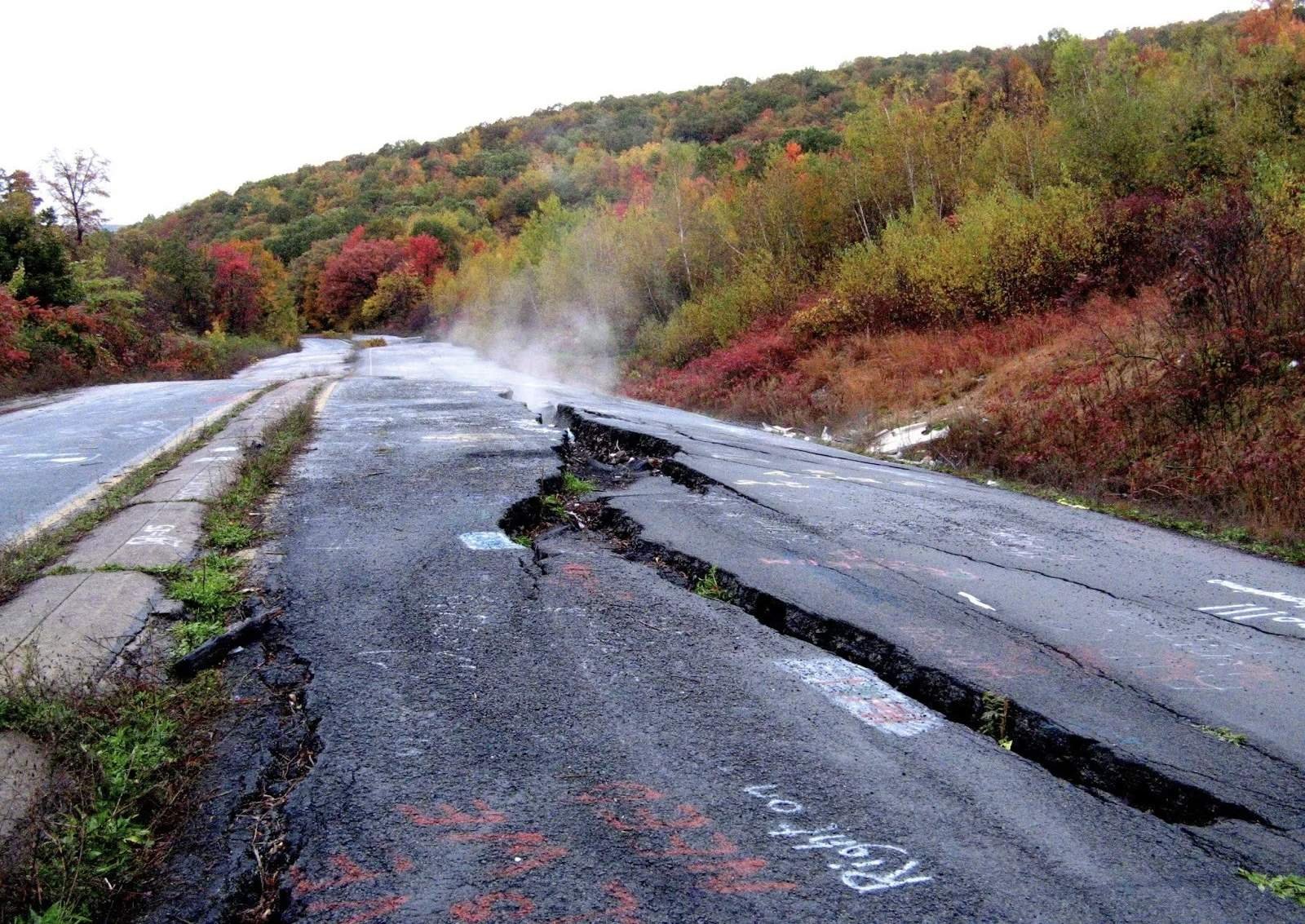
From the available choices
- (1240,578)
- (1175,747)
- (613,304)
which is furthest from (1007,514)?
(613,304)

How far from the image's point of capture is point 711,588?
5633mm

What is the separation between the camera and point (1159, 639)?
16.2ft

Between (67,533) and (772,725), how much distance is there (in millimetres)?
5167

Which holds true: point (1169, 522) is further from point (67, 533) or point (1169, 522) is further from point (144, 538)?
point (67, 533)

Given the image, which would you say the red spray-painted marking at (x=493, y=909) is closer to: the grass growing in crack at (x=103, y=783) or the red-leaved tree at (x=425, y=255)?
the grass growing in crack at (x=103, y=783)

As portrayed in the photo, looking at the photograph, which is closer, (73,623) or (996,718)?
(996,718)

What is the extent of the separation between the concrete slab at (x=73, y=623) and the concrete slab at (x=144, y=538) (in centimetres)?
34

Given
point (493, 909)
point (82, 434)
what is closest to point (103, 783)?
point (493, 909)

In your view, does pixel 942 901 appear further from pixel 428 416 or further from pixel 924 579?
pixel 428 416

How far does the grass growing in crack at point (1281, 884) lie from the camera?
2.68 metres

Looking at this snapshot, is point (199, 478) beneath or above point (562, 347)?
above

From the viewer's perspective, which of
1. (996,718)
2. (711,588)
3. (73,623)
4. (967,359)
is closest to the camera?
(996,718)

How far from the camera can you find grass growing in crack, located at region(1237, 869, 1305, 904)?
2.68 m

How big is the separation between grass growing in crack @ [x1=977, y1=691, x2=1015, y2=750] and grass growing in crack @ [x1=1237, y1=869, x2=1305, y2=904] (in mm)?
968
